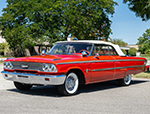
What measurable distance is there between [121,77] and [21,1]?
1180 inches

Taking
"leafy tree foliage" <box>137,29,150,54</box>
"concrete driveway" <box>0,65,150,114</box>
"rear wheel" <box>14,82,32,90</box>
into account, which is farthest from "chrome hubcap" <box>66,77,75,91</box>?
"leafy tree foliage" <box>137,29,150,54</box>

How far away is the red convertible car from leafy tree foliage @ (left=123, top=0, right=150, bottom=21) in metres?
6.89

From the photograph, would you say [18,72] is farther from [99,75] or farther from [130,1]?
[130,1]

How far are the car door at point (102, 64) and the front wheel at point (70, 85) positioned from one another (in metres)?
0.67

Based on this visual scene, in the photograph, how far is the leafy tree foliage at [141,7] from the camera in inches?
621

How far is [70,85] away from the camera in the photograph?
7539mm

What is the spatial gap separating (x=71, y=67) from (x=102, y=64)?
1488 millimetres

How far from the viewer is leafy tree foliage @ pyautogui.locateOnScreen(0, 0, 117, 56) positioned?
33.5 metres

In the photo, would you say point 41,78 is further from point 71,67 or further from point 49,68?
point 71,67

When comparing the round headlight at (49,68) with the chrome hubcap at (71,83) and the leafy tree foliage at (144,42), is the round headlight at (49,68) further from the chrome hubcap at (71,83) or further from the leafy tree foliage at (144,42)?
the leafy tree foliage at (144,42)

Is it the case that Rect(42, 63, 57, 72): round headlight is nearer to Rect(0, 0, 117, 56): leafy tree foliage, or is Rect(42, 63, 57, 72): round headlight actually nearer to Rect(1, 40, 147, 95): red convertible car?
Rect(1, 40, 147, 95): red convertible car

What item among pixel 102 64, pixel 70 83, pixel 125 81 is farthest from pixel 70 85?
pixel 125 81

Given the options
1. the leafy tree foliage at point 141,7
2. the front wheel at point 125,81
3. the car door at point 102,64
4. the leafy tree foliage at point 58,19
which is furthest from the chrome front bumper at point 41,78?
the leafy tree foliage at point 58,19

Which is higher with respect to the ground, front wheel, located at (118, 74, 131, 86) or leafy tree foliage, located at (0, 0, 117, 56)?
leafy tree foliage, located at (0, 0, 117, 56)
